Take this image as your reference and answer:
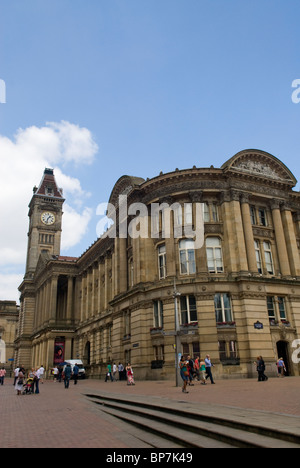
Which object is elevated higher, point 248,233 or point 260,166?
point 260,166

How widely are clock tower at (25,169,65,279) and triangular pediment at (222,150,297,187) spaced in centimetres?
6461

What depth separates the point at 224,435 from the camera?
8.53 metres

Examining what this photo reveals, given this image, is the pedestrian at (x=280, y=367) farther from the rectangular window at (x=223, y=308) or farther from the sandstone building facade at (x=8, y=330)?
the sandstone building facade at (x=8, y=330)

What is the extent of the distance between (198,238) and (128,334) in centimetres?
1306

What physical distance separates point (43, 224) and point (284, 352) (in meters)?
75.0

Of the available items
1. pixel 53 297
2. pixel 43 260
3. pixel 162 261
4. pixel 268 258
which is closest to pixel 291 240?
pixel 268 258

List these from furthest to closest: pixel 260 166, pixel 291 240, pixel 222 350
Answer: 1. pixel 260 166
2. pixel 291 240
3. pixel 222 350

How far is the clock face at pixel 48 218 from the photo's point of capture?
325ft

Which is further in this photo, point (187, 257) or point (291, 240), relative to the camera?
point (291, 240)

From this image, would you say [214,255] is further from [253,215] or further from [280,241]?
[280,241]

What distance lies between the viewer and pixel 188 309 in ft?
114

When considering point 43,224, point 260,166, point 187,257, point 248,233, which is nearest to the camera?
point 187,257

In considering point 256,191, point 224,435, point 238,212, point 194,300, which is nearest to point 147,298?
point 194,300
